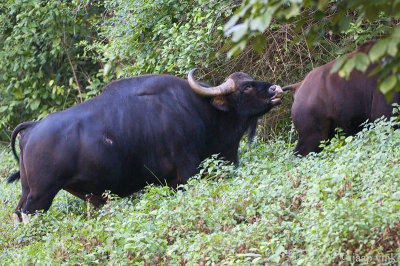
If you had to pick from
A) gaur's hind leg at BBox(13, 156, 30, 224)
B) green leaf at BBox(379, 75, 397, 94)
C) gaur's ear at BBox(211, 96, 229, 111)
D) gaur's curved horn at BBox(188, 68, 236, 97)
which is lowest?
gaur's hind leg at BBox(13, 156, 30, 224)

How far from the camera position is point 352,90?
7.36 meters

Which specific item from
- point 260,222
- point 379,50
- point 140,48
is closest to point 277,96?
point 260,222

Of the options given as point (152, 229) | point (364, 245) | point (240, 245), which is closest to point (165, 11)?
point (152, 229)

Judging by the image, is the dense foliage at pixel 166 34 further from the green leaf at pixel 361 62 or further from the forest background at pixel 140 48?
the green leaf at pixel 361 62

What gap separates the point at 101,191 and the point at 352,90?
3165 mm

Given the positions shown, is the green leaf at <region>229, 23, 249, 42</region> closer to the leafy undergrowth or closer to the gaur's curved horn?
the leafy undergrowth

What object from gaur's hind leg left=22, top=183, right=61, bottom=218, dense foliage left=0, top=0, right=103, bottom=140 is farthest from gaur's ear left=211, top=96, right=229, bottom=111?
dense foliage left=0, top=0, right=103, bottom=140

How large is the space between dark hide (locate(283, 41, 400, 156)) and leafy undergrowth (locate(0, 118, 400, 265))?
1.98ft

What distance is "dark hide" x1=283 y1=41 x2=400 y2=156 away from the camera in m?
7.32

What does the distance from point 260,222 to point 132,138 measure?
2725 millimetres

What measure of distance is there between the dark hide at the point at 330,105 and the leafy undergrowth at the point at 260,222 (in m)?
0.60

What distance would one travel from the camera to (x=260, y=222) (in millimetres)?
5180

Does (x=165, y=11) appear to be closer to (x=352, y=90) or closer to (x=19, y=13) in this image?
(x=352, y=90)

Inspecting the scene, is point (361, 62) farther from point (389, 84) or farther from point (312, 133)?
point (312, 133)
